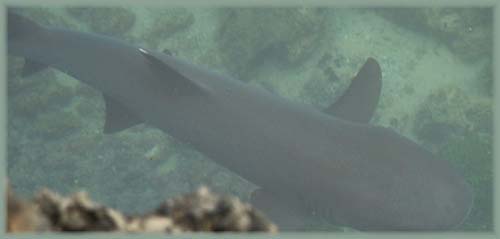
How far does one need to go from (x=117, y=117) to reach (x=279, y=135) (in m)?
1.98

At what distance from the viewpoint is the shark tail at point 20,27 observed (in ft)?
16.3

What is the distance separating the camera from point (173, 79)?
423cm

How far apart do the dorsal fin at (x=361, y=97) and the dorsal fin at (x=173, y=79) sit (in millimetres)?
1411

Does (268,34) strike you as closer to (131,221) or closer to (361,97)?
(361,97)

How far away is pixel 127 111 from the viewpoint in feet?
16.0

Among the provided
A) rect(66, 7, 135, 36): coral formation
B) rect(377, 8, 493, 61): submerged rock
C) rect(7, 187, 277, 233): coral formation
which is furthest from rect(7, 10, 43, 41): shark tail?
rect(377, 8, 493, 61): submerged rock

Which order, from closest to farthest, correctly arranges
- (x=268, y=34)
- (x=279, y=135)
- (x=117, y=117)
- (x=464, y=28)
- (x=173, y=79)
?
(x=279, y=135), (x=173, y=79), (x=117, y=117), (x=268, y=34), (x=464, y=28)

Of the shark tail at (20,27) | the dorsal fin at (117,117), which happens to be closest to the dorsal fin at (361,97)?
the dorsal fin at (117,117)

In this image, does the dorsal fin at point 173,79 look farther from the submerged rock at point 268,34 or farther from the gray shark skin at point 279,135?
the submerged rock at point 268,34

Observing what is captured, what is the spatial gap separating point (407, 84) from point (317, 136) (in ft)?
18.8

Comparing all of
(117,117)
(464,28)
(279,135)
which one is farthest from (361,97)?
(464,28)

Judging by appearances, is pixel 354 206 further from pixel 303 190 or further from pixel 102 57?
pixel 102 57

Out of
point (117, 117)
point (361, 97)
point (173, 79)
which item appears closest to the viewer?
point (173, 79)

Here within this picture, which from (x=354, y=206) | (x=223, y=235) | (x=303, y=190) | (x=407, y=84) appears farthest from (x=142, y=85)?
(x=407, y=84)
